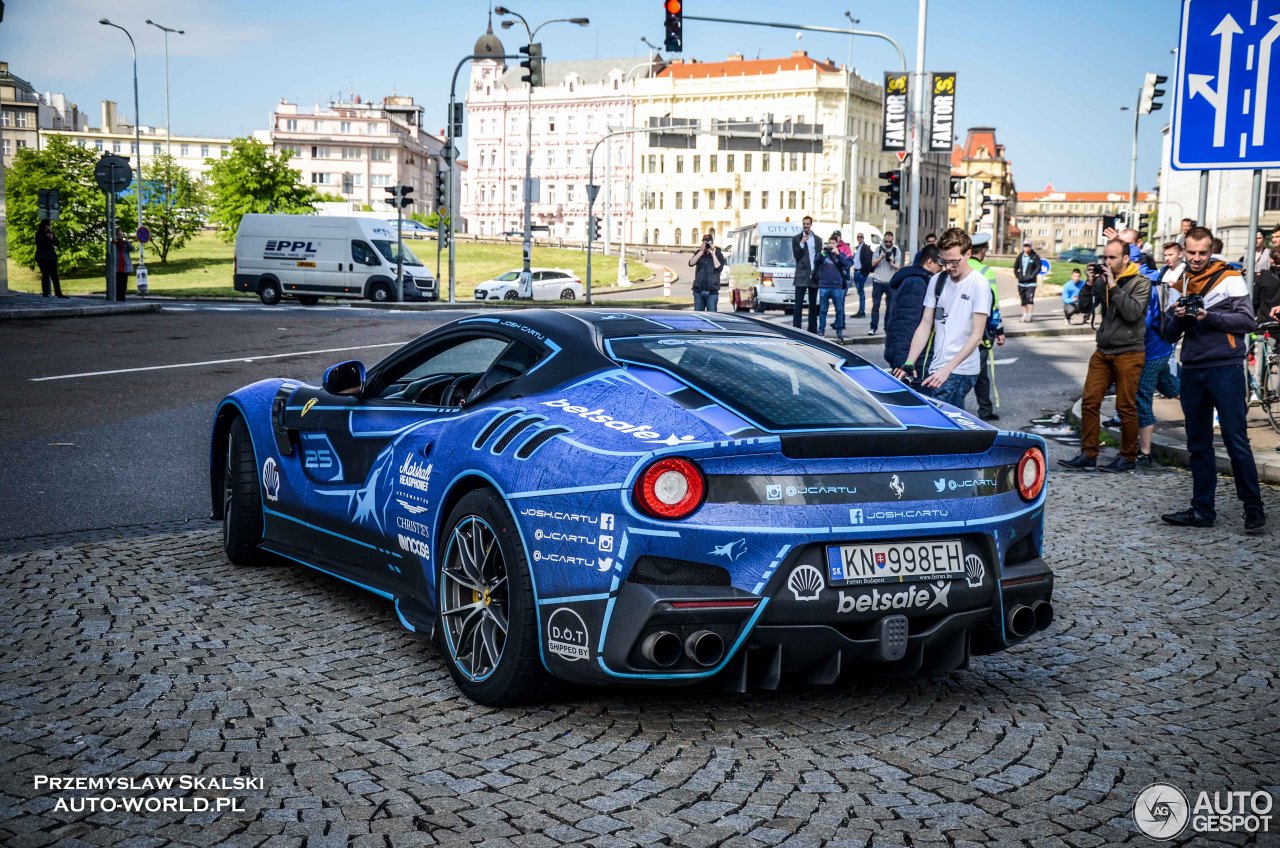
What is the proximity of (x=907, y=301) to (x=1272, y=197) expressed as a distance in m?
77.9

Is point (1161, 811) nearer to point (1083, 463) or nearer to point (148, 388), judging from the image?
point (1083, 463)

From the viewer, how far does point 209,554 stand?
6.75m

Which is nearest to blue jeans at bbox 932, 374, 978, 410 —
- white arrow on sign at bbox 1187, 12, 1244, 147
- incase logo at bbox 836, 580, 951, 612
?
white arrow on sign at bbox 1187, 12, 1244, 147

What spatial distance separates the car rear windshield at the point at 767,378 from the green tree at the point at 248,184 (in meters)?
92.5

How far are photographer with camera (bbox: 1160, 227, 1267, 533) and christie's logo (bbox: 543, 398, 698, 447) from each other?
16.5 feet

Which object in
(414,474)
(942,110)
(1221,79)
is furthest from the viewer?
(942,110)

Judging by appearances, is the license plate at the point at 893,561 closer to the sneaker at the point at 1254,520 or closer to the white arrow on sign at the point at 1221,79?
the sneaker at the point at 1254,520

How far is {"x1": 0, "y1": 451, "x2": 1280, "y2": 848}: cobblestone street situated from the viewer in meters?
3.39

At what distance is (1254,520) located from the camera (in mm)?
8008

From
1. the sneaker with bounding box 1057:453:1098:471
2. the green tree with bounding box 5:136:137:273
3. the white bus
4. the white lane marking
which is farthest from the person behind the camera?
the green tree with bounding box 5:136:137:273

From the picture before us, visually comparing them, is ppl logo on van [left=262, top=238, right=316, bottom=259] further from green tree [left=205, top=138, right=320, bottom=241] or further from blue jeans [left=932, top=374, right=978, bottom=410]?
green tree [left=205, top=138, right=320, bottom=241]

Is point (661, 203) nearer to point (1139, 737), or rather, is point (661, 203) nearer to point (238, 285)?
point (238, 285)

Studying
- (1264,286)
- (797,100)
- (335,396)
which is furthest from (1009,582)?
(797,100)

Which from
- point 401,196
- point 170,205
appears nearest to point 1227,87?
point 401,196
